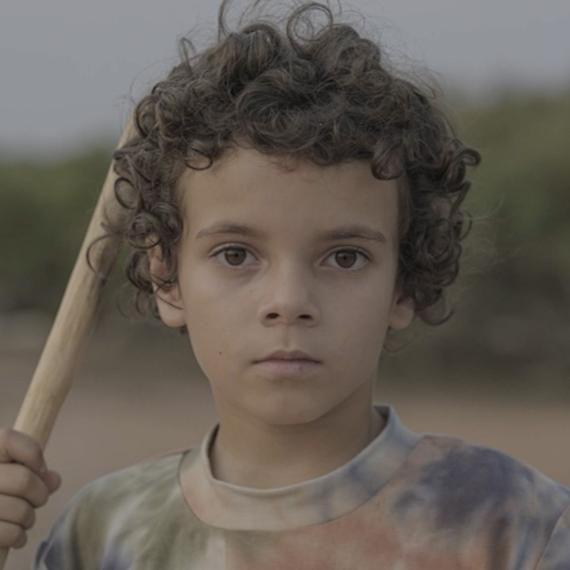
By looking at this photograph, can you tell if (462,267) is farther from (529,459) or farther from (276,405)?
(529,459)

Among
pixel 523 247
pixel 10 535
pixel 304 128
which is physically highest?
pixel 523 247

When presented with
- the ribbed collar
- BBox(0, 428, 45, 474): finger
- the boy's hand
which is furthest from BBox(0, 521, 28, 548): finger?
the ribbed collar

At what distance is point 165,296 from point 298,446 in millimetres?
369

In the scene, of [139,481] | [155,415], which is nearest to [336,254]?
[139,481]

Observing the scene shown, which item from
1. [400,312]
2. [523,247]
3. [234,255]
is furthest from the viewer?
[523,247]

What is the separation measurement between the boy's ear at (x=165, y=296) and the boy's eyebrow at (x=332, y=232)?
21 cm

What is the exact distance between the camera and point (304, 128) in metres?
2.40

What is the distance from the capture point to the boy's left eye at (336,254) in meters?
2.37

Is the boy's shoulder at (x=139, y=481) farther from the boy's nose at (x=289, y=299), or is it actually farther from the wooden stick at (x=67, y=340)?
the boy's nose at (x=289, y=299)

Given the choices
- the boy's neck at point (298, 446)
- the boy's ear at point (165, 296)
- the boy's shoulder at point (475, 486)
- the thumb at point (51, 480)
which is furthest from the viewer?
the thumb at point (51, 480)

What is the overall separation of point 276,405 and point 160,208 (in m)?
0.45

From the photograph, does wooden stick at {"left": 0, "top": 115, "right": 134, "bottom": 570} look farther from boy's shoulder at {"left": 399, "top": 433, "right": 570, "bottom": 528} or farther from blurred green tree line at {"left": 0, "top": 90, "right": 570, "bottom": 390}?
blurred green tree line at {"left": 0, "top": 90, "right": 570, "bottom": 390}

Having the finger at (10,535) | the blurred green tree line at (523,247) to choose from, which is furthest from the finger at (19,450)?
the blurred green tree line at (523,247)

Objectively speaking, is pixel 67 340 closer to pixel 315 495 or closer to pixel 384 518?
pixel 315 495
